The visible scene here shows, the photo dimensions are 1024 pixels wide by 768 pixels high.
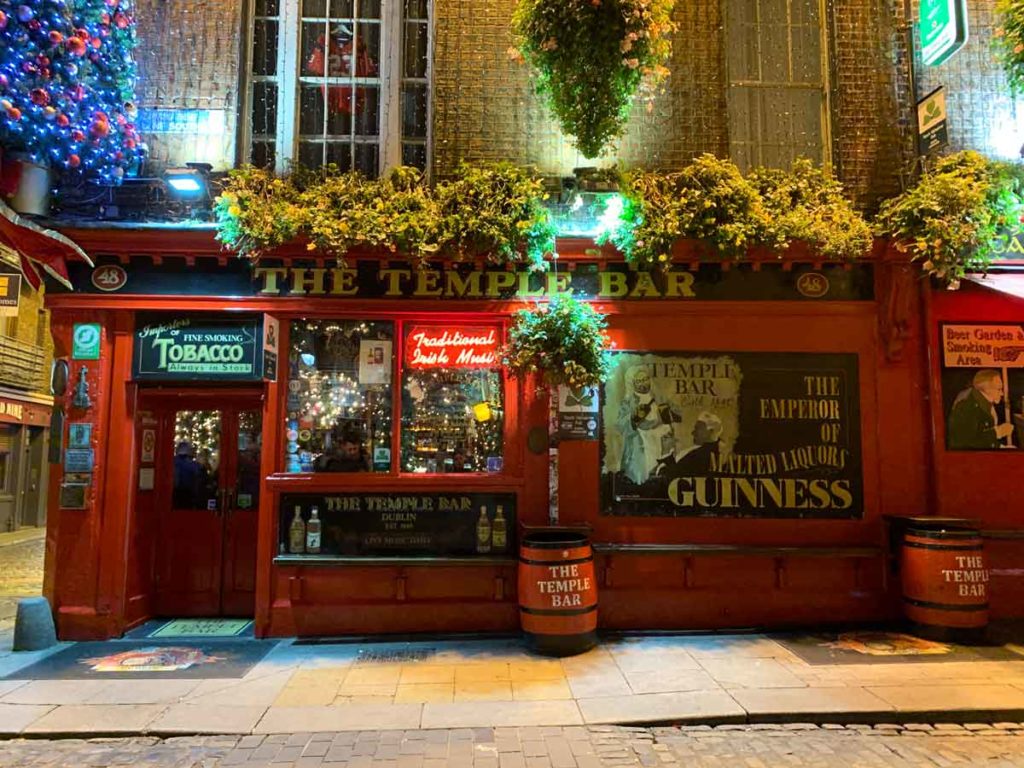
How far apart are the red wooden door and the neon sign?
2145 mm

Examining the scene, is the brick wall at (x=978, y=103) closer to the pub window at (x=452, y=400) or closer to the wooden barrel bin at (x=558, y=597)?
the pub window at (x=452, y=400)

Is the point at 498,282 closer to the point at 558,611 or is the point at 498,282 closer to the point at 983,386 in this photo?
the point at 558,611

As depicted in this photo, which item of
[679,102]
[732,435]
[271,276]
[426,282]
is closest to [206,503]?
[271,276]

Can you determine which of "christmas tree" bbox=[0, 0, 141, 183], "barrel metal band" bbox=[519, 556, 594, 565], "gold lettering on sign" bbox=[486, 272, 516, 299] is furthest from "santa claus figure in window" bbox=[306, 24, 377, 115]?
"barrel metal band" bbox=[519, 556, 594, 565]

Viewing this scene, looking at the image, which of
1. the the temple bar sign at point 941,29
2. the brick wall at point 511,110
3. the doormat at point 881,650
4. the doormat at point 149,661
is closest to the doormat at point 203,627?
the doormat at point 149,661

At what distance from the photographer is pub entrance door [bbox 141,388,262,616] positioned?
8.24 meters

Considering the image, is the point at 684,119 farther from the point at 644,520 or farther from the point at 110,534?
the point at 110,534

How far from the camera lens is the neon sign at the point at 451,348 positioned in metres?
7.80

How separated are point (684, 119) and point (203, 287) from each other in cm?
580

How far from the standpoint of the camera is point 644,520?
25.1 ft

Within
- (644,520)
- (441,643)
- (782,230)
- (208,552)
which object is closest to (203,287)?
(208,552)

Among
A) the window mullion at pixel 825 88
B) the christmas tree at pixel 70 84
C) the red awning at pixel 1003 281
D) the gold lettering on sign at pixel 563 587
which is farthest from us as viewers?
the window mullion at pixel 825 88

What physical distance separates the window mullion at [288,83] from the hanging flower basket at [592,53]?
9.02ft

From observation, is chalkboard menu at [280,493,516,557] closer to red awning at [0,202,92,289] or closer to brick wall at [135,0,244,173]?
red awning at [0,202,92,289]
